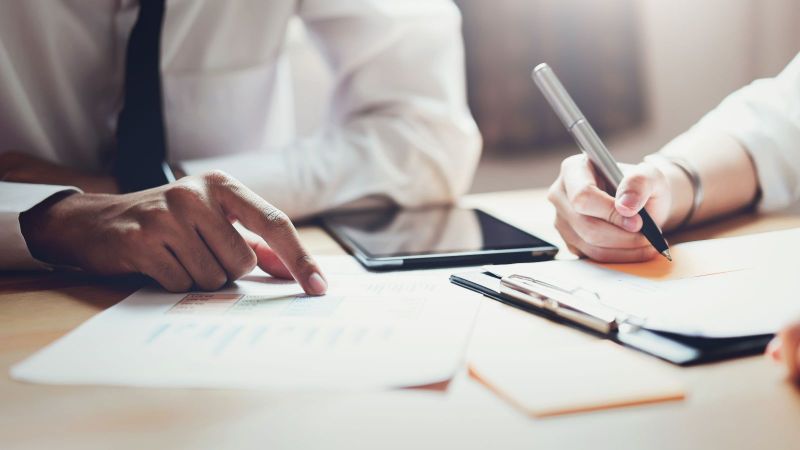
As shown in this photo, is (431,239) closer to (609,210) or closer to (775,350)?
(609,210)

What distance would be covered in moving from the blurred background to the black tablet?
1.13 meters

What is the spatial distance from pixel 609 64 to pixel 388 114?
4.05 ft

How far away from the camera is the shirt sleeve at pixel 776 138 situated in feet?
2.62

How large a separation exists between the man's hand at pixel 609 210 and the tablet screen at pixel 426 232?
42mm

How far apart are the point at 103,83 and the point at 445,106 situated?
49 cm

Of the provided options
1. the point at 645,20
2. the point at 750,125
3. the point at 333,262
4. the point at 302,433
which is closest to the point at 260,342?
the point at 302,433

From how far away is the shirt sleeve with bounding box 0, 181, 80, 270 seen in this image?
0.66 meters

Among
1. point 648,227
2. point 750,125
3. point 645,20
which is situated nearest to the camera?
point 648,227

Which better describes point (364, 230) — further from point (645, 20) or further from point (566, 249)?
point (645, 20)

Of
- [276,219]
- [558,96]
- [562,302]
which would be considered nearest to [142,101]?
[276,219]

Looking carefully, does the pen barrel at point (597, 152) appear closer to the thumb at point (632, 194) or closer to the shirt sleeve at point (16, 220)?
the thumb at point (632, 194)

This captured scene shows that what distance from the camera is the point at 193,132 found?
3.55 feet

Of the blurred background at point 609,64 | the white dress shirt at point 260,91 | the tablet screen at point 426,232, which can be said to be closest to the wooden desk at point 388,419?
the tablet screen at point 426,232

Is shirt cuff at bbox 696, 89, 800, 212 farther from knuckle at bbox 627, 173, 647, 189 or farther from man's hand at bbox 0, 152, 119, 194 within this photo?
man's hand at bbox 0, 152, 119, 194
